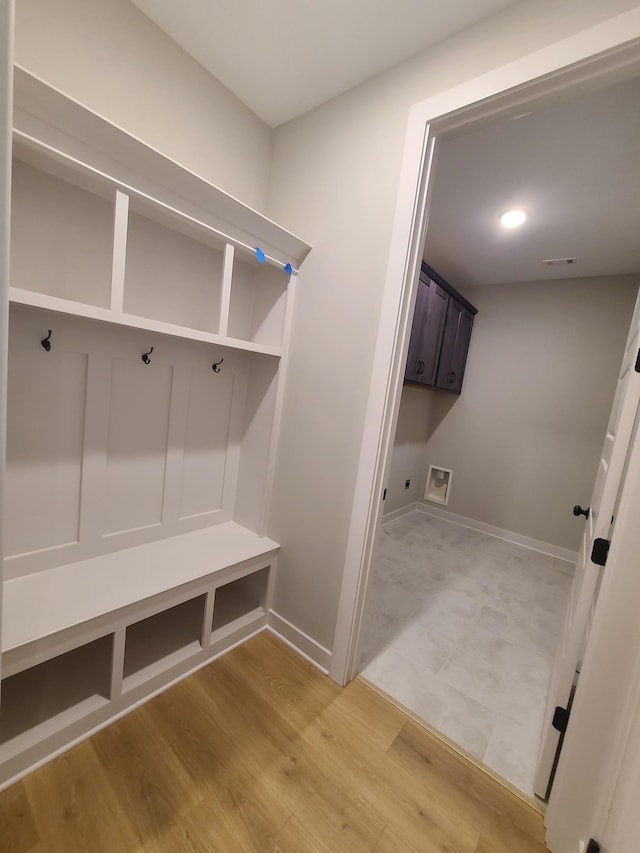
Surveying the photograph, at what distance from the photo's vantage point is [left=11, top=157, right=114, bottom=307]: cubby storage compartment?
1102mm

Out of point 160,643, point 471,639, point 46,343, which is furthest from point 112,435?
point 471,639

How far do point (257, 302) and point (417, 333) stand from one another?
4.59 ft

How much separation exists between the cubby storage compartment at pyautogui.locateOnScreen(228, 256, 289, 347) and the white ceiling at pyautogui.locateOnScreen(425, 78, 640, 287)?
94cm

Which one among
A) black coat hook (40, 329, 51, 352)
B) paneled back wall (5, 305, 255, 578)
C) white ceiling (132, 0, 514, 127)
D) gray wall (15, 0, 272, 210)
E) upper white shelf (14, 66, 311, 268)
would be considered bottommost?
paneled back wall (5, 305, 255, 578)

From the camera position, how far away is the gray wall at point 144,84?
3.53 ft

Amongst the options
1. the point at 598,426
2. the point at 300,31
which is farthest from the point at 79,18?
the point at 598,426

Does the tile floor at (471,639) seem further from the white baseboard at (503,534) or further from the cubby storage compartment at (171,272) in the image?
the cubby storage compartment at (171,272)

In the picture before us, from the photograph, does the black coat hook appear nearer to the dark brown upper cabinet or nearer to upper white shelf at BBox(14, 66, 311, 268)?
upper white shelf at BBox(14, 66, 311, 268)

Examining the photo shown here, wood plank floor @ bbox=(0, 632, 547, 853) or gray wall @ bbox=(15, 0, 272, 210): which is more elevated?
gray wall @ bbox=(15, 0, 272, 210)

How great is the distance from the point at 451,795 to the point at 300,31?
281 cm

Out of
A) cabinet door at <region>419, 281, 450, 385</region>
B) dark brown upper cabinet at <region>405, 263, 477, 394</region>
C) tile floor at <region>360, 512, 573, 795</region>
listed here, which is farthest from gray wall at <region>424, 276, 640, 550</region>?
cabinet door at <region>419, 281, 450, 385</region>

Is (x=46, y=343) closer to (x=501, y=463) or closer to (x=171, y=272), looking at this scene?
(x=171, y=272)

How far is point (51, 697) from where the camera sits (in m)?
1.21

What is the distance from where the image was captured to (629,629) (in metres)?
0.90
